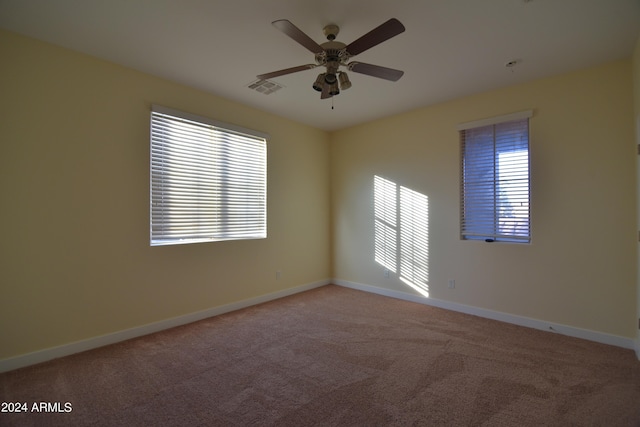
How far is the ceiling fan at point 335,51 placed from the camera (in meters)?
1.93

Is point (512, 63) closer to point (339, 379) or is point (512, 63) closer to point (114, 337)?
point (339, 379)

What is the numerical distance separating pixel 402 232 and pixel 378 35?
9.86 feet

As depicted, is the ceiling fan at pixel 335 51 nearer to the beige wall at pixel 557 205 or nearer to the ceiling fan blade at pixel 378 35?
the ceiling fan blade at pixel 378 35

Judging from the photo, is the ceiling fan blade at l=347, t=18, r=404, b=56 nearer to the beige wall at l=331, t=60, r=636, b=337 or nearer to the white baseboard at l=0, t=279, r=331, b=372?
the beige wall at l=331, t=60, r=636, b=337

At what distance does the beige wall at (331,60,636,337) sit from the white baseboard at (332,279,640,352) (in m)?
0.05

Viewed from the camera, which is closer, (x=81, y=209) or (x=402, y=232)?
(x=81, y=209)

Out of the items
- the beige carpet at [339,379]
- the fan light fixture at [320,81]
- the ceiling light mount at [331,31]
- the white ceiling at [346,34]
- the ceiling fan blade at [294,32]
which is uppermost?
the white ceiling at [346,34]

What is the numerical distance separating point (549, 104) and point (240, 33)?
3.29 metres

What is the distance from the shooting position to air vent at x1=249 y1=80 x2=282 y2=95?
3.35m

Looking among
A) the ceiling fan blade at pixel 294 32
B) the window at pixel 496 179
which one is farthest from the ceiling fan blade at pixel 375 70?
the window at pixel 496 179

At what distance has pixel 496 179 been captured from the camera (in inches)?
143

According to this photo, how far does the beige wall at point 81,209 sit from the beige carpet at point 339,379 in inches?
14.1

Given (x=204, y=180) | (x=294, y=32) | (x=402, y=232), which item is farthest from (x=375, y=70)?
(x=402, y=232)

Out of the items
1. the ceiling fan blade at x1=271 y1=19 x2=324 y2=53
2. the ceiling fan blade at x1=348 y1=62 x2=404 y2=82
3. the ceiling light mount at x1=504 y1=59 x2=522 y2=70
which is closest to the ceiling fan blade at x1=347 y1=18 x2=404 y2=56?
the ceiling fan blade at x1=348 y1=62 x2=404 y2=82
